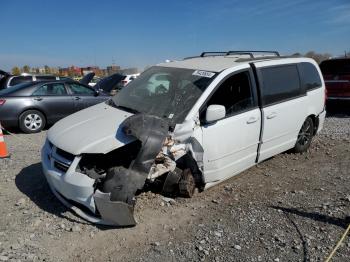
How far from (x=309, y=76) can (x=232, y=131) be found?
8.55 ft

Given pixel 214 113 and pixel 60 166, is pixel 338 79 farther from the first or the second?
pixel 60 166

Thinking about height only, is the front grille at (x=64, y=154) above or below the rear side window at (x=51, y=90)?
below

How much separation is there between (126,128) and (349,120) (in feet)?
27.6

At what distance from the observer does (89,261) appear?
130 inches

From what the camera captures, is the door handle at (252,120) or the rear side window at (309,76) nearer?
the door handle at (252,120)

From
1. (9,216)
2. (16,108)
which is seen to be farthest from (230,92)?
(16,108)

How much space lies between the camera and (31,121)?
9.12 metres

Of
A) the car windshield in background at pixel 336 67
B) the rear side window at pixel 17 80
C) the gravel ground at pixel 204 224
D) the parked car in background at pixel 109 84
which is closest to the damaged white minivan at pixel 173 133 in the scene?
the gravel ground at pixel 204 224

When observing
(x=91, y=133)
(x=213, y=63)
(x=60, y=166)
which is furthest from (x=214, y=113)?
(x=60, y=166)

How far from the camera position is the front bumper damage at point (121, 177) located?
369 cm

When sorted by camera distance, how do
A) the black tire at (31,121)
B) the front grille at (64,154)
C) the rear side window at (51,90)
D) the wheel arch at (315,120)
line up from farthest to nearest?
the rear side window at (51,90), the black tire at (31,121), the wheel arch at (315,120), the front grille at (64,154)

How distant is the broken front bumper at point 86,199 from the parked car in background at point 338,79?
909 centimetres

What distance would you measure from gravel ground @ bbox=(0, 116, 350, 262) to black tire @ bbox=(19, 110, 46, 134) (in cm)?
374

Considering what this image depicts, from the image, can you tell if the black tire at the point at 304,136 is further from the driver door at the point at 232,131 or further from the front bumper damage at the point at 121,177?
the front bumper damage at the point at 121,177
